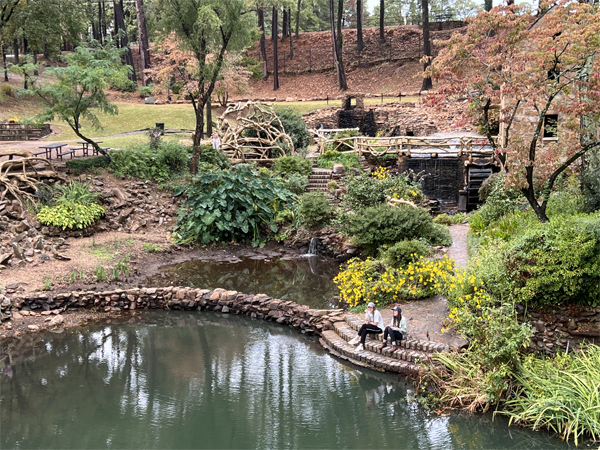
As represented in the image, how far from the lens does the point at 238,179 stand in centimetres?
1981

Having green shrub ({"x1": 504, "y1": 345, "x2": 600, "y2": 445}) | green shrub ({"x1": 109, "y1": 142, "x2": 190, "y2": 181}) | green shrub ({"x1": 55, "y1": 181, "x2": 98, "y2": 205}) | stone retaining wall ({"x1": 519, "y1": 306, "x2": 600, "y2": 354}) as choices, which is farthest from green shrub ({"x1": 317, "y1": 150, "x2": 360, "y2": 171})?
green shrub ({"x1": 504, "y1": 345, "x2": 600, "y2": 445})

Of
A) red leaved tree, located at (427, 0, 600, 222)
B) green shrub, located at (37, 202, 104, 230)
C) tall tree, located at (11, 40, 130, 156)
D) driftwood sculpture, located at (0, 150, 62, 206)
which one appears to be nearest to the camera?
red leaved tree, located at (427, 0, 600, 222)

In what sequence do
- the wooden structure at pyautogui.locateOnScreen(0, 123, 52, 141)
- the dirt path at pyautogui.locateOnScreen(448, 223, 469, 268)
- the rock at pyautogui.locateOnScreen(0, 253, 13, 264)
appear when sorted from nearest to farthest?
the dirt path at pyautogui.locateOnScreen(448, 223, 469, 268), the rock at pyautogui.locateOnScreen(0, 253, 13, 264), the wooden structure at pyautogui.locateOnScreen(0, 123, 52, 141)

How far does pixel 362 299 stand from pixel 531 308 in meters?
4.18

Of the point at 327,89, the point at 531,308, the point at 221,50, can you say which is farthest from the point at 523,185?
the point at 327,89

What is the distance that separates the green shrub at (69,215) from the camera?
1752cm

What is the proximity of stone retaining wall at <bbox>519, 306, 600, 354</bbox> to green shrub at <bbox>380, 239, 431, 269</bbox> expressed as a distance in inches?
152

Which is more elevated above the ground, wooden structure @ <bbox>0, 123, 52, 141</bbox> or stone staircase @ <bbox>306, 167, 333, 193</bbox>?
wooden structure @ <bbox>0, 123, 52, 141</bbox>

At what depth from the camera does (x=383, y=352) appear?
11047mm

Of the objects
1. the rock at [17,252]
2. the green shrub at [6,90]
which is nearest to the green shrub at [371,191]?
the rock at [17,252]

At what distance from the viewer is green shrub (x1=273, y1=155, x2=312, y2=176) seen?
73.8 feet

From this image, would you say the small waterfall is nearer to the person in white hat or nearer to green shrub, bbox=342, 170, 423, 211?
green shrub, bbox=342, 170, 423, 211

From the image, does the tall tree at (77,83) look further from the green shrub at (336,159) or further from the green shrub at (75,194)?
the green shrub at (336,159)

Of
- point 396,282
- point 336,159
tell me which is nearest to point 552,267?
point 396,282
